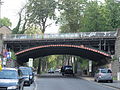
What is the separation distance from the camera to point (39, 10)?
68.3 m

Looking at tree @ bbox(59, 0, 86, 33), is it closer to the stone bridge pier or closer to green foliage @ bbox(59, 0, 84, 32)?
green foliage @ bbox(59, 0, 84, 32)

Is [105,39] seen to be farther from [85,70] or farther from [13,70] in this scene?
[13,70]

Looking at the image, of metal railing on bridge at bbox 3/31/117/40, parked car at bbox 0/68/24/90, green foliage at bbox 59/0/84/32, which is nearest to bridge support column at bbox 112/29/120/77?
metal railing on bridge at bbox 3/31/117/40

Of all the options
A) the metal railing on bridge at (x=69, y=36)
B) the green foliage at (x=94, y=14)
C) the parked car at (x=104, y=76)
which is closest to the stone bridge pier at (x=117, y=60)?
the metal railing on bridge at (x=69, y=36)

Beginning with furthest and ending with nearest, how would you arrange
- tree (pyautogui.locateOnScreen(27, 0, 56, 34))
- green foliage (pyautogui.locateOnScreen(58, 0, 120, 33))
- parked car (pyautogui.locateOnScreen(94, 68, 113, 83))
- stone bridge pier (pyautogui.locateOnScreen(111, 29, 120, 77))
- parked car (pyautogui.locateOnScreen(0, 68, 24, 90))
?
1. tree (pyautogui.locateOnScreen(27, 0, 56, 34))
2. green foliage (pyautogui.locateOnScreen(58, 0, 120, 33))
3. stone bridge pier (pyautogui.locateOnScreen(111, 29, 120, 77))
4. parked car (pyautogui.locateOnScreen(94, 68, 113, 83))
5. parked car (pyautogui.locateOnScreen(0, 68, 24, 90))

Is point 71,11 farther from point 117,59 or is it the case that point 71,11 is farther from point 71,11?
point 117,59

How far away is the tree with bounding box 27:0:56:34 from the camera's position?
68438 mm

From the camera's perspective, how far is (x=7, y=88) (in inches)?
655

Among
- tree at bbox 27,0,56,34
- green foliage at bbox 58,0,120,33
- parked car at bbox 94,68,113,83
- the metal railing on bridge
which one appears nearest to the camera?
parked car at bbox 94,68,113,83

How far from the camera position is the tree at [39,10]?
68.4m

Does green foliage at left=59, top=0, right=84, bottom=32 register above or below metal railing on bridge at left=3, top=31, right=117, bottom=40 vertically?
above

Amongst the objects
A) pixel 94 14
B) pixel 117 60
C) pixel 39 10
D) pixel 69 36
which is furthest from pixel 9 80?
pixel 39 10

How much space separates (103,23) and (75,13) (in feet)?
A: 34.3

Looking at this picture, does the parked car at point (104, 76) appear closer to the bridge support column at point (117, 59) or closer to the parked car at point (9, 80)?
the bridge support column at point (117, 59)
